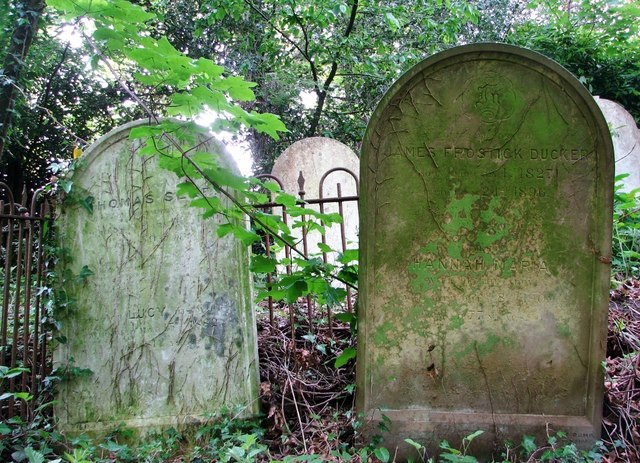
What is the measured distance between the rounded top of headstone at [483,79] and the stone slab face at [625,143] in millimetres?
3498

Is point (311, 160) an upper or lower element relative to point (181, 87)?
upper

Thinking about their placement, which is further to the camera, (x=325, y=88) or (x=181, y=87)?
(x=325, y=88)

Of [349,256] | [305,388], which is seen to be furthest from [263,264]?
[305,388]

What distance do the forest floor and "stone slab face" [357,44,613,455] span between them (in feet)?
0.62

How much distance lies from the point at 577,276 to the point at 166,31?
8.50 metres

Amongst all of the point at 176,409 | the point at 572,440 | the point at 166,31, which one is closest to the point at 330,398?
the point at 176,409

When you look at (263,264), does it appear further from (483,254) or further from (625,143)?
(625,143)

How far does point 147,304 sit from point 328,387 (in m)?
1.26

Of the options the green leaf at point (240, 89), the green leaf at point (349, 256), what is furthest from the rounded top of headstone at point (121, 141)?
the green leaf at point (240, 89)

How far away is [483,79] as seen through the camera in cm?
252

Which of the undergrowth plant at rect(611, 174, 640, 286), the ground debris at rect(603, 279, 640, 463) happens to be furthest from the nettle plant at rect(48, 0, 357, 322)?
the undergrowth plant at rect(611, 174, 640, 286)

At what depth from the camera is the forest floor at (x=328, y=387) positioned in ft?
8.44

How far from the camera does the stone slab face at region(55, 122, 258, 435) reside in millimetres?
2898

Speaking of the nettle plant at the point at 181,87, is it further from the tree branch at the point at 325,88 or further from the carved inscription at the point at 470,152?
the tree branch at the point at 325,88
